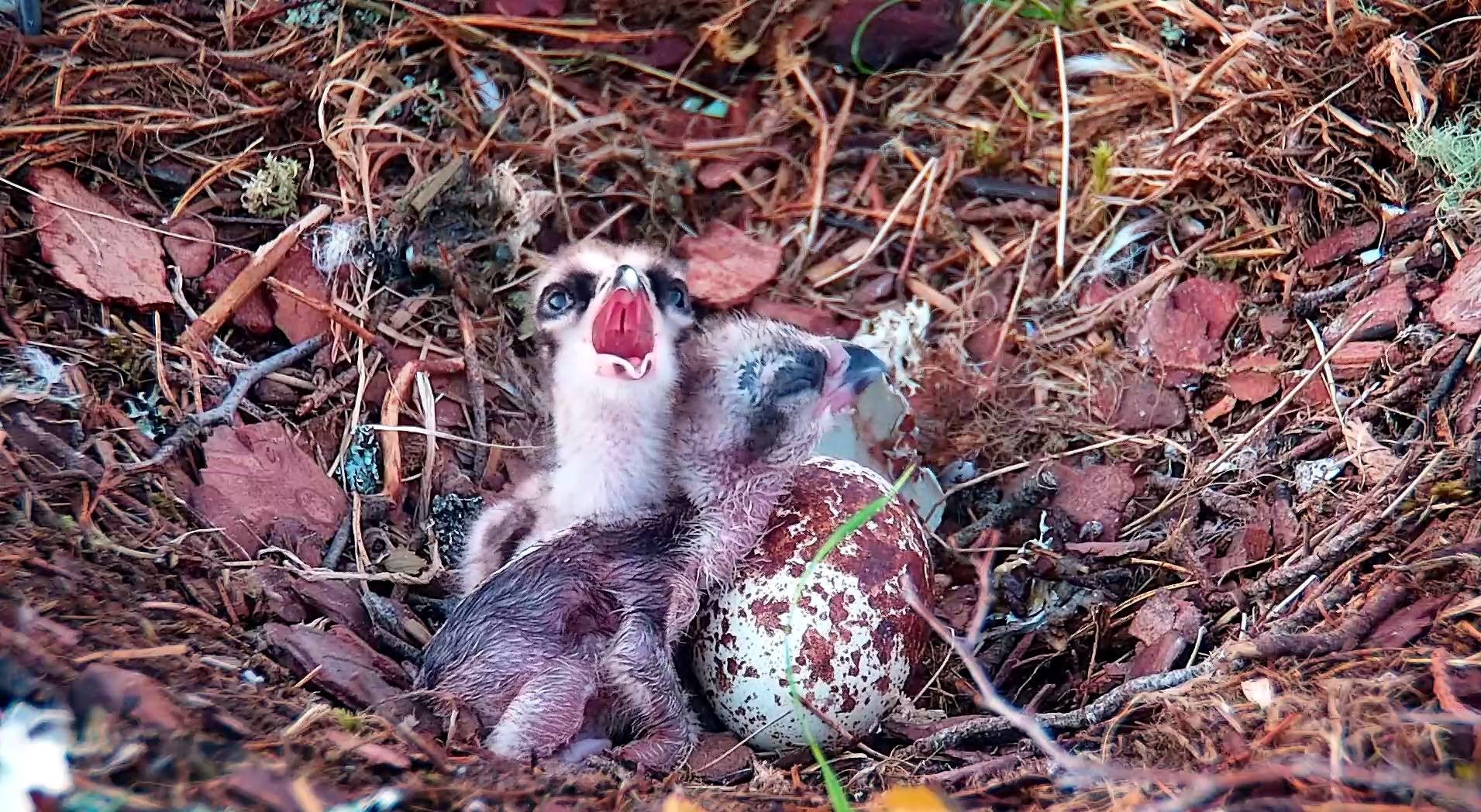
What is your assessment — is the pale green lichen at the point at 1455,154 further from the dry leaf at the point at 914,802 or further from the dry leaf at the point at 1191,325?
the dry leaf at the point at 914,802

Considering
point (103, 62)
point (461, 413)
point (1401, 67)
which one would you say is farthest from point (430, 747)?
point (1401, 67)

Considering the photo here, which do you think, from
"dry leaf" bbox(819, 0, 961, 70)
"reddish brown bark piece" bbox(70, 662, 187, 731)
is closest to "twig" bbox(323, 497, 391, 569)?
"reddish brown bark piece" bbox(70, 662, 187, 731)

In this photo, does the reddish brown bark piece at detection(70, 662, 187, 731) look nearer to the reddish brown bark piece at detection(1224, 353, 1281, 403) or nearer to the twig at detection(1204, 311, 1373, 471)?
the twig at detection(1204, 311, 1373, 471)

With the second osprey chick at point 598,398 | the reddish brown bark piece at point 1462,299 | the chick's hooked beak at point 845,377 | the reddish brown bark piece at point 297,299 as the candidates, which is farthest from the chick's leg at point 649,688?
the reddish brown bark piece at point 1462,299

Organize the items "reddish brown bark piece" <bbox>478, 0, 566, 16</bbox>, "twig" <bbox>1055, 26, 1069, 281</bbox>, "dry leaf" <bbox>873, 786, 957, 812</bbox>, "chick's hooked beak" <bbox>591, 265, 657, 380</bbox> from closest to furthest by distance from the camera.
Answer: "dry leaf" <bbox>873, 786, 957, 812</bbox> < "chick's hooked beak" <bbox>591, 265, 657, 380</bbox> < "twig" <bbox>1055, 26, 1069, 281</bbox> < "reddish brown bark piece" <bbox>478, 0, 566, 16</bbox>

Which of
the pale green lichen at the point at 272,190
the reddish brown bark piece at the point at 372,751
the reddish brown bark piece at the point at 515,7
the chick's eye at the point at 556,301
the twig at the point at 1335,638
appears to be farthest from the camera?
the reddish brown bark piece at the point at 515,7

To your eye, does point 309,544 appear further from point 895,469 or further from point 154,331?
point 895,469
